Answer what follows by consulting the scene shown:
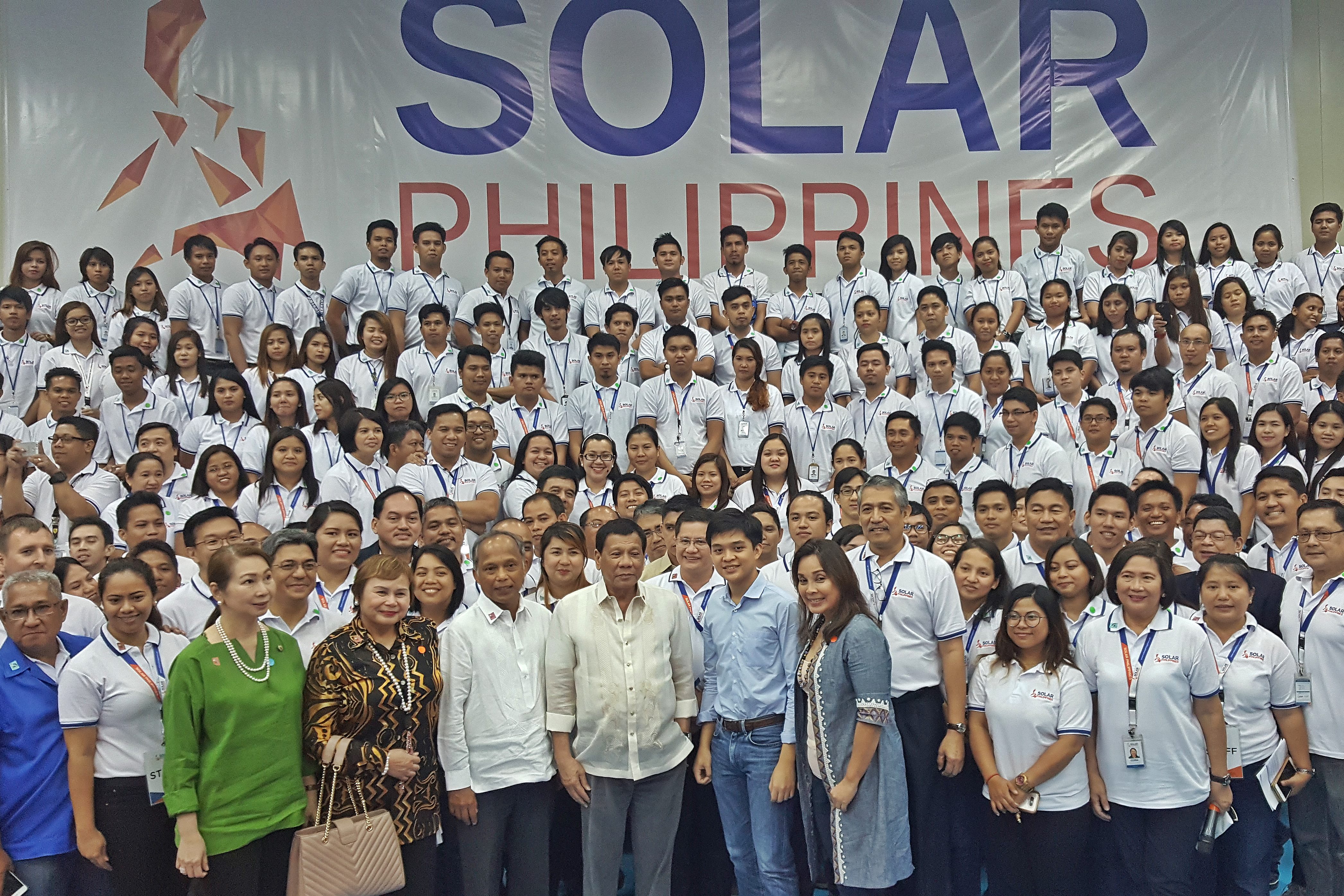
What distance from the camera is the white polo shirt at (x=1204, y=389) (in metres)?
6.97

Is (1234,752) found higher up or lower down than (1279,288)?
lower down

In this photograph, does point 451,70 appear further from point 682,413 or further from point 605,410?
point 682,413

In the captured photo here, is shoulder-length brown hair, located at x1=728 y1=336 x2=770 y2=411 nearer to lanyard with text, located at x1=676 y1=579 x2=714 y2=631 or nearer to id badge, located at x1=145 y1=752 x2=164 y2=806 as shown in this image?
lanyard with text, located at x1=676 y1=579 x2=714 y2=631

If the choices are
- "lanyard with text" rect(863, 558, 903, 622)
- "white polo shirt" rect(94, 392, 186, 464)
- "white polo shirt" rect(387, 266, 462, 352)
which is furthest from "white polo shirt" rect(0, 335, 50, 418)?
"lanyard with text" rect(863, 558, 903, 622)

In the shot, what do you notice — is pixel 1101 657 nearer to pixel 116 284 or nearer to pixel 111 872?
pixel 111 872

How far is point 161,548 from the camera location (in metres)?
4.41

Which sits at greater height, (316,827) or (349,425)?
(349,425)

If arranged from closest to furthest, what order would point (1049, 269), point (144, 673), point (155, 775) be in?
point (155, 775) → point (144, 673) → point (1049, 269)

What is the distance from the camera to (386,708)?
11.1ft

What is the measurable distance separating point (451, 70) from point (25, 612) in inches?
271

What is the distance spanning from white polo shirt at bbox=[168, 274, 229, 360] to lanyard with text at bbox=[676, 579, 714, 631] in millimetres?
5312

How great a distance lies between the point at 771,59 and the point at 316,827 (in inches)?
308

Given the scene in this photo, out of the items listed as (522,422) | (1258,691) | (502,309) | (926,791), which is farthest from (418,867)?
(502,309)

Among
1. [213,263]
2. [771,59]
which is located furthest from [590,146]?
[213,263]
